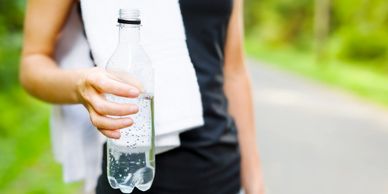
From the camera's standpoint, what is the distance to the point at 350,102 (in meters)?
9.70

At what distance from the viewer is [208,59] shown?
137 cm

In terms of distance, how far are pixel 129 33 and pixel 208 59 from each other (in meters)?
0.35

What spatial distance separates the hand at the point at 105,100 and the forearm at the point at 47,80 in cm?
11

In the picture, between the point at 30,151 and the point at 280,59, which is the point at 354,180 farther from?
the point at 280,59

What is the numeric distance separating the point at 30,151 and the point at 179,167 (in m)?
4.81

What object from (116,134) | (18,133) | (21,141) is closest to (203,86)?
(116,134)

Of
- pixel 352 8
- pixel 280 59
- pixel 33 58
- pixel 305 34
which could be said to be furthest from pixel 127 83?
pixel 305 34

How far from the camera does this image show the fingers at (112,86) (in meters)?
0.95

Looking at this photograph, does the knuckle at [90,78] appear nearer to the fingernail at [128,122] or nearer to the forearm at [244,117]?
the fingernail at [128,122]

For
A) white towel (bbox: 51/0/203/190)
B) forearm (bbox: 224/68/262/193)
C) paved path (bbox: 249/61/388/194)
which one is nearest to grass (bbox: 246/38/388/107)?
paved path (bbox: 249/61/388/194)

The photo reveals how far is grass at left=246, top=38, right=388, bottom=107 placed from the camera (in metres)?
10.6

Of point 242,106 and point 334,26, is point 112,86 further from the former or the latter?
point 334,26

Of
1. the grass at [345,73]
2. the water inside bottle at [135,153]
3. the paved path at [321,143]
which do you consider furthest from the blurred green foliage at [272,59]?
the water inside bottle at [135,153]

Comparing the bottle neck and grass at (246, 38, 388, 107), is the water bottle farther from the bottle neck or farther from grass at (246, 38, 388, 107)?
grass at (246, 38, 388, 107)
